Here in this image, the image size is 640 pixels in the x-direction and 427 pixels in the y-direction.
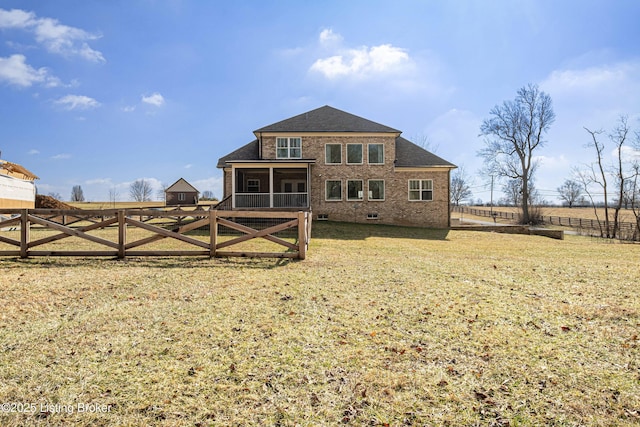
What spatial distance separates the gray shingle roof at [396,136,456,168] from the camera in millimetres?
24422

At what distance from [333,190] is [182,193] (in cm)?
3980

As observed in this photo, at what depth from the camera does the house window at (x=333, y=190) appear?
78.0 ft

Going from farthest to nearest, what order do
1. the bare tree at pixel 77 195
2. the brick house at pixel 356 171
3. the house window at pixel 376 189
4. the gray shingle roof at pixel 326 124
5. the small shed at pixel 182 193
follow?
the bare tree at pixel 77 195, the small shed at pixel 182 193, the house window at pixel 376 189, the gray shingle roof at pixel 326 124, the brick house at pixel 356 171

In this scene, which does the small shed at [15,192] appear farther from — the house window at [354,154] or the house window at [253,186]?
the house window at [354,154]

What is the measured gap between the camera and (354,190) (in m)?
24.0

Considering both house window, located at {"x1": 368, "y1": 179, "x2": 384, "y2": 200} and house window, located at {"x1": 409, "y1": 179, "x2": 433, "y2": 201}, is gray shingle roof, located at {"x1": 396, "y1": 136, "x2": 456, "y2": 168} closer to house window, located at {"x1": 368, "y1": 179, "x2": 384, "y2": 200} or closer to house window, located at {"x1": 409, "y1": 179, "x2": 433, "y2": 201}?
house window, located at {"x1": 409, "y1": 179, "x2": 433, "y2": 201}

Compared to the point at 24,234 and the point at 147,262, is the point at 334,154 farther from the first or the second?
the point at 24,234

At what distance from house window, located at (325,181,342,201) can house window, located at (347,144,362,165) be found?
1795 mm

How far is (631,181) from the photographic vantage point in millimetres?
29438

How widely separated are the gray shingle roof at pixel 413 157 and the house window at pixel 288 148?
7.28 m

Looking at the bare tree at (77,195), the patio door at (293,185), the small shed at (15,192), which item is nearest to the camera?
the small shed at (15,192)

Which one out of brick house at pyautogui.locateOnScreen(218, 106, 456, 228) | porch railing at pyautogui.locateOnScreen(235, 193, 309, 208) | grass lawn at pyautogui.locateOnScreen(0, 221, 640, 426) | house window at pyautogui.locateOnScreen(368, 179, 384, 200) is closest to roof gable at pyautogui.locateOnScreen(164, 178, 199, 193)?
brick house at pyautogui.locateOnScreen(218, 106, 456, 228)

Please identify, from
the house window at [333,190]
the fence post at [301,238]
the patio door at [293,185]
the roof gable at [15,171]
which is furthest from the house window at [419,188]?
the roof gable at [15,171]

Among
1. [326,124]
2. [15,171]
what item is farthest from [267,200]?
[15,171]
